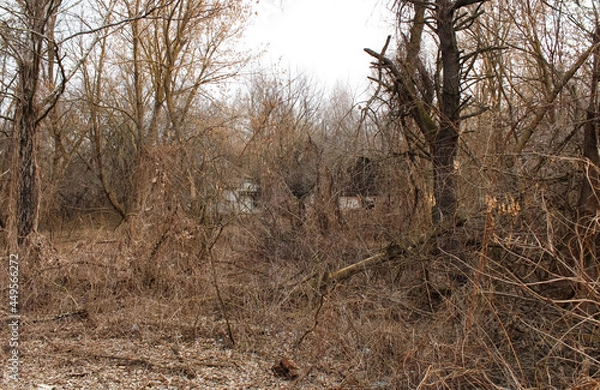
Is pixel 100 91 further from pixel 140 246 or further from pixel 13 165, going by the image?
pixel 140 246

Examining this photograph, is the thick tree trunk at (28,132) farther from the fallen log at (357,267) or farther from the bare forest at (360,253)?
the fallen log at (357,267)

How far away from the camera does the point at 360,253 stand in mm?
5957

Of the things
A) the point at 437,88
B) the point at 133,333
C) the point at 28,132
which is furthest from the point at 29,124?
the point at 437,88

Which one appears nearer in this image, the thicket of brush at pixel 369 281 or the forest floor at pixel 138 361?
the thicket of brush at pixel 369 281

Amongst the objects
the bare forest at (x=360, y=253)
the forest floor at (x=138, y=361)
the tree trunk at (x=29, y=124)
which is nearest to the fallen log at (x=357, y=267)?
the bare forest at (x=360, y=253)

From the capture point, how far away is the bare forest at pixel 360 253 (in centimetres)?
346

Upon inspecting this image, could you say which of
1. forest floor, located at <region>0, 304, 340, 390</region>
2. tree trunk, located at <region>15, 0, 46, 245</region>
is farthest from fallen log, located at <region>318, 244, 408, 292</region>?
tree trunk, located at <region>15, 0, 46, 245</region>

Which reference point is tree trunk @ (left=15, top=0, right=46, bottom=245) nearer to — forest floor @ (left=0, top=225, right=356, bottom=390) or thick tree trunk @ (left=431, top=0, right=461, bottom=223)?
forest floor @ (left=0, top=225, right=356, bottom=390)

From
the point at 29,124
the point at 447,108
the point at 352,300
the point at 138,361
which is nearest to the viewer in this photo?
the point at 138,361

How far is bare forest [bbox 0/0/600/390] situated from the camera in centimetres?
346

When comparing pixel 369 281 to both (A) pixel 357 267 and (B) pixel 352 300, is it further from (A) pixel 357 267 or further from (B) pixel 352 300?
(B) pixel 352 300

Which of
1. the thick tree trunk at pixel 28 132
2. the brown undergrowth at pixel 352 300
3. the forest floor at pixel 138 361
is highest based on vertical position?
the thick tree trunk at pixel 28 132

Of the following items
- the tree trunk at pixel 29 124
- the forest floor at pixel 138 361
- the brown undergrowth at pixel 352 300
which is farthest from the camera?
the tree trunk at pixel 29 124

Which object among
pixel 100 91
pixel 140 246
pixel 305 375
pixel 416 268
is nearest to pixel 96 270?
pixel 140 246
